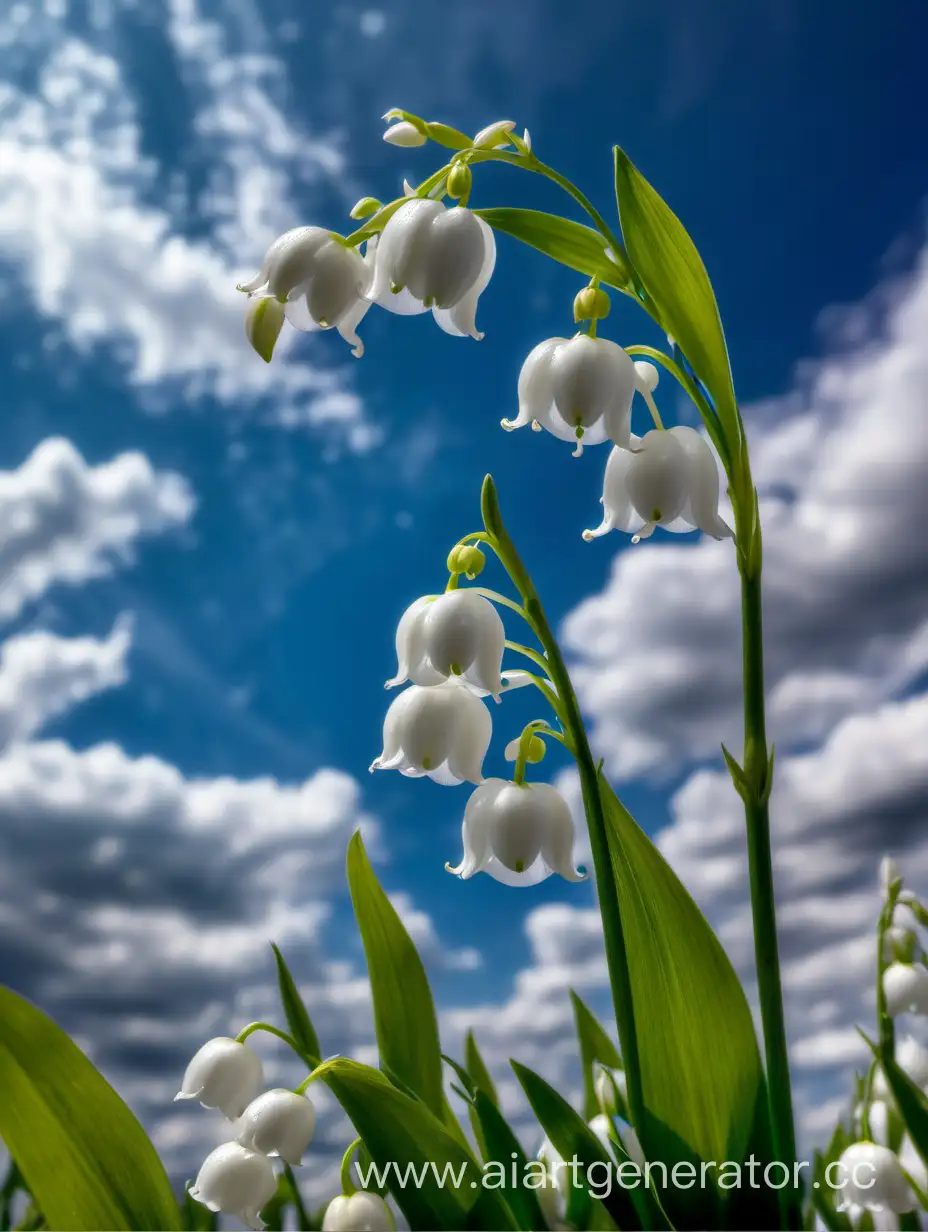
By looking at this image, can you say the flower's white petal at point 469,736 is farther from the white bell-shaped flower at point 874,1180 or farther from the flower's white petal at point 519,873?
the white bell-shaped flower at point 874,1180

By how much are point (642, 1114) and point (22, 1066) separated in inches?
46.1

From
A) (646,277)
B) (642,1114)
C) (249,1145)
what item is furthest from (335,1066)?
(646,277)

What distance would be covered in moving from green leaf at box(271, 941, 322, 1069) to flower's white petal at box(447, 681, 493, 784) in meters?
0.79

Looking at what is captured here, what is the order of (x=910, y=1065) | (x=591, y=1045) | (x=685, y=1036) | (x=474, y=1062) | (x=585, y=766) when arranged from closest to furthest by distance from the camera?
1. (x=585, y=766)
2. (x=685, y=1036)
3. (x=591, y=1045)
4. (x=474, y=1062)
5. (x=910, y=1065)

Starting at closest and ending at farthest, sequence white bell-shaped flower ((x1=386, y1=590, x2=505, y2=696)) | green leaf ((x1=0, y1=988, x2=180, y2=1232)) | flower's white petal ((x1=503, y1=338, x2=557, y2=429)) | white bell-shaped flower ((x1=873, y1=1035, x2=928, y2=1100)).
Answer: white bell-shaped flower ((x1=386, y1=590, x2=505, y2=696))
flower's white petal ((x1=503, y1=338, x2=557, y2=429))
green leaf ((x1=0, y1=988, x2=180, y2=1232))
white bell-shaped flower ((x1=873, y1=1035, x2=928, y2=1100))

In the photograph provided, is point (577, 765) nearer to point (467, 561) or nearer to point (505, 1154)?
point (467, 561)

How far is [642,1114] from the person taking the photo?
1.96 m

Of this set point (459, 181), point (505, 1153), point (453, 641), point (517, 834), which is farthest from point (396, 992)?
point (459, 181)

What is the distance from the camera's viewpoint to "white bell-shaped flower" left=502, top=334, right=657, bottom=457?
1.83 m

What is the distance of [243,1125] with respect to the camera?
1955 mm

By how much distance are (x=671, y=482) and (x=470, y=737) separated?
21.6 inches

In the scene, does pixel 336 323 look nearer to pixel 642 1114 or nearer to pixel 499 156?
pixel 499 156

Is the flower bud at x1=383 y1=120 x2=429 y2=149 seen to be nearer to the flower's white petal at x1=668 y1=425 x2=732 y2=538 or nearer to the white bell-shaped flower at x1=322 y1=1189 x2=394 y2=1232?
the flower's white petal at x1=668 y1=425 x2=732 y2=538

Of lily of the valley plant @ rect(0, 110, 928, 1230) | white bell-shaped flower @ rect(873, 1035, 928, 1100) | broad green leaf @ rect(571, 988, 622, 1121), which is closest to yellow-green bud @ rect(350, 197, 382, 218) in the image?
lily of the valley plant @ rect(0, 110, 928, 1230)
